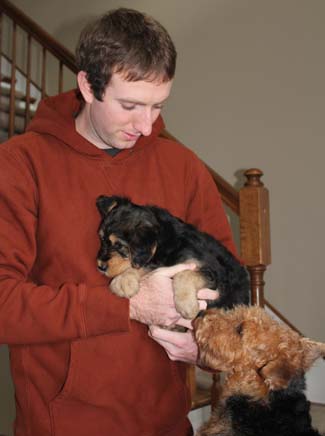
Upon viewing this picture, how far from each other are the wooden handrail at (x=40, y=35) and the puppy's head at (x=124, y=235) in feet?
12.7

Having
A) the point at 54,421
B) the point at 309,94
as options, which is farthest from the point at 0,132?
the point at 54,421

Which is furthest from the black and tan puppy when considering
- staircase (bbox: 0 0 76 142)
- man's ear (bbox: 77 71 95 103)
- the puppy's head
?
staircase (bbox: 0 0 76 142)

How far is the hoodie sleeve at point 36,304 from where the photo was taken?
144 cm

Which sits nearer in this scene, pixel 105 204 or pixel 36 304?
pixel 36 304

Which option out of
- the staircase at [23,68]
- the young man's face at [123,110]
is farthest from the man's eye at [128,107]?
the staircase at [23,68]

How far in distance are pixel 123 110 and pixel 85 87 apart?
0.53 feet

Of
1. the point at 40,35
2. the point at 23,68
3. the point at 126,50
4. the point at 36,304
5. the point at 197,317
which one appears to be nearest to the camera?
the point at 36,304

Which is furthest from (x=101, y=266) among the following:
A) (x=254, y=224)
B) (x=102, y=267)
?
(x=254, y=224)

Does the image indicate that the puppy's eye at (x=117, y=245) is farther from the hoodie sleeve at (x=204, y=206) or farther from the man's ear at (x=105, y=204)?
the hoodie sleeve at (x=204, y=206)

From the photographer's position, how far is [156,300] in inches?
62.6

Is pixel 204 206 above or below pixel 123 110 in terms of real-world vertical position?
below

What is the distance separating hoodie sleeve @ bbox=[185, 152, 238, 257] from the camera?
193 centimetres

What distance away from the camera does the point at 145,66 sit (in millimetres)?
1535

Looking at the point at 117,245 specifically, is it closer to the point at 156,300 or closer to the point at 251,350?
the point at 156,300
